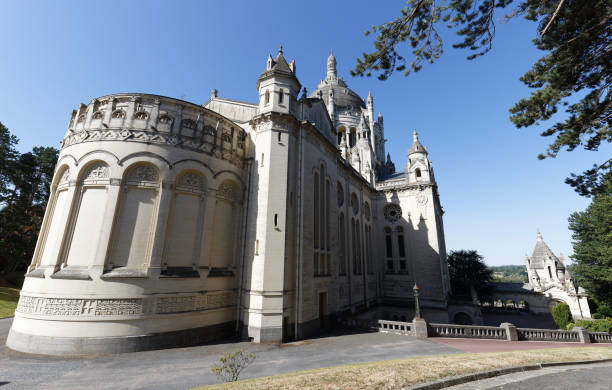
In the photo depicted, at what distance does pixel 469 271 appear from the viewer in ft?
157

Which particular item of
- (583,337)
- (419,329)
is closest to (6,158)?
(419,329)

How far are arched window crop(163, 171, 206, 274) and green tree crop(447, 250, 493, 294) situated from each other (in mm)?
46069

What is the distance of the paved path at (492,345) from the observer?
43.9 feet

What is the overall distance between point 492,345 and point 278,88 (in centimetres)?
2056

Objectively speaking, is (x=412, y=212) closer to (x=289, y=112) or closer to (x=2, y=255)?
(x=289, y=112)

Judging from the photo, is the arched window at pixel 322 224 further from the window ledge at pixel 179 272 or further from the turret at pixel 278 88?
the window ledge at pixel 179 272

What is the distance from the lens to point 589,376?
8.56m

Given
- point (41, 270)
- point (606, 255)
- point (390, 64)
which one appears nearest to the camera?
point (390, 64)

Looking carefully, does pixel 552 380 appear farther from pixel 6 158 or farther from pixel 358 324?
pixel 6 158

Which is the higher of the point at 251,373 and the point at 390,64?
the point at 390,64

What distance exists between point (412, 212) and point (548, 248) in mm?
37587

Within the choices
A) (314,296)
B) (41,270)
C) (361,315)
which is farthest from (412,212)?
(41,270)

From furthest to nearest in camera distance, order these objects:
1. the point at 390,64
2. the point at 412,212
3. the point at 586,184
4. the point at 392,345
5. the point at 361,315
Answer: the point at 412,212 → the point at 361,315 → the point at 392,345 → the point at 586,184 → the point at 390,64

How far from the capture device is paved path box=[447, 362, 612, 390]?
739 cm
